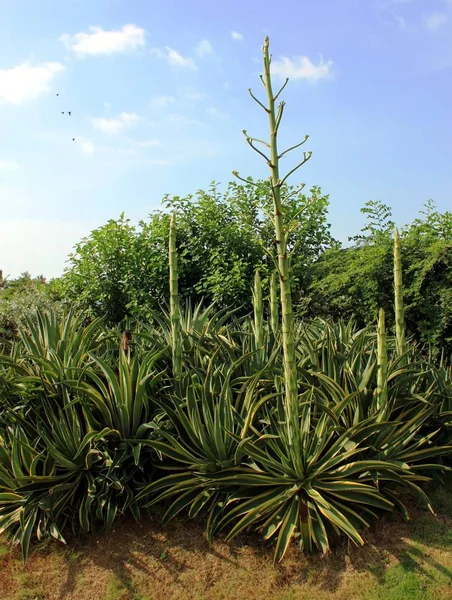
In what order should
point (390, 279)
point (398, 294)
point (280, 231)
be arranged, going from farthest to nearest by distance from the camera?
point (390, 279), point (398, 294), point (280, 231)

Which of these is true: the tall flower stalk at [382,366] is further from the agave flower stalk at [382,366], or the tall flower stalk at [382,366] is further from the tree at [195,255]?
the tree at [195,255]

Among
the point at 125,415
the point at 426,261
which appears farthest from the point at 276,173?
the point at 426,261

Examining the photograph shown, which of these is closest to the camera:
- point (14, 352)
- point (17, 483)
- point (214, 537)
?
point (214, 537)

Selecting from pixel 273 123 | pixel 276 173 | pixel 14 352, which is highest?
pixel 273 123

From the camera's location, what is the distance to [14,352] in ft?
19.3

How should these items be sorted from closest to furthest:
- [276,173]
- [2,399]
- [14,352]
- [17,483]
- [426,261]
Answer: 1. [276,173]
2. [17,483]
3. [2,399]
4. [14,352]
5. [426,261]

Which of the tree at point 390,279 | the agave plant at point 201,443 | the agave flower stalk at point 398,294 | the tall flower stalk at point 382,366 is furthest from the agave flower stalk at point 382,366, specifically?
the tree at point 390,279

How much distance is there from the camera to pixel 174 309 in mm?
4824

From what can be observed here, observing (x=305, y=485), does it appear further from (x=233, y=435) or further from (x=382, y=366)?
(x=382, y=366)

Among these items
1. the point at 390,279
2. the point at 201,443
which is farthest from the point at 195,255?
the point at 201,443

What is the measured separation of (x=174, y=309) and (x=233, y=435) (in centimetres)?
136

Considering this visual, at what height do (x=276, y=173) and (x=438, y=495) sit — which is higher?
(x=276, y=173)

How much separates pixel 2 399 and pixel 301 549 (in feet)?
10.4

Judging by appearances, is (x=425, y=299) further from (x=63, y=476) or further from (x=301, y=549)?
(x=63, y=476)
